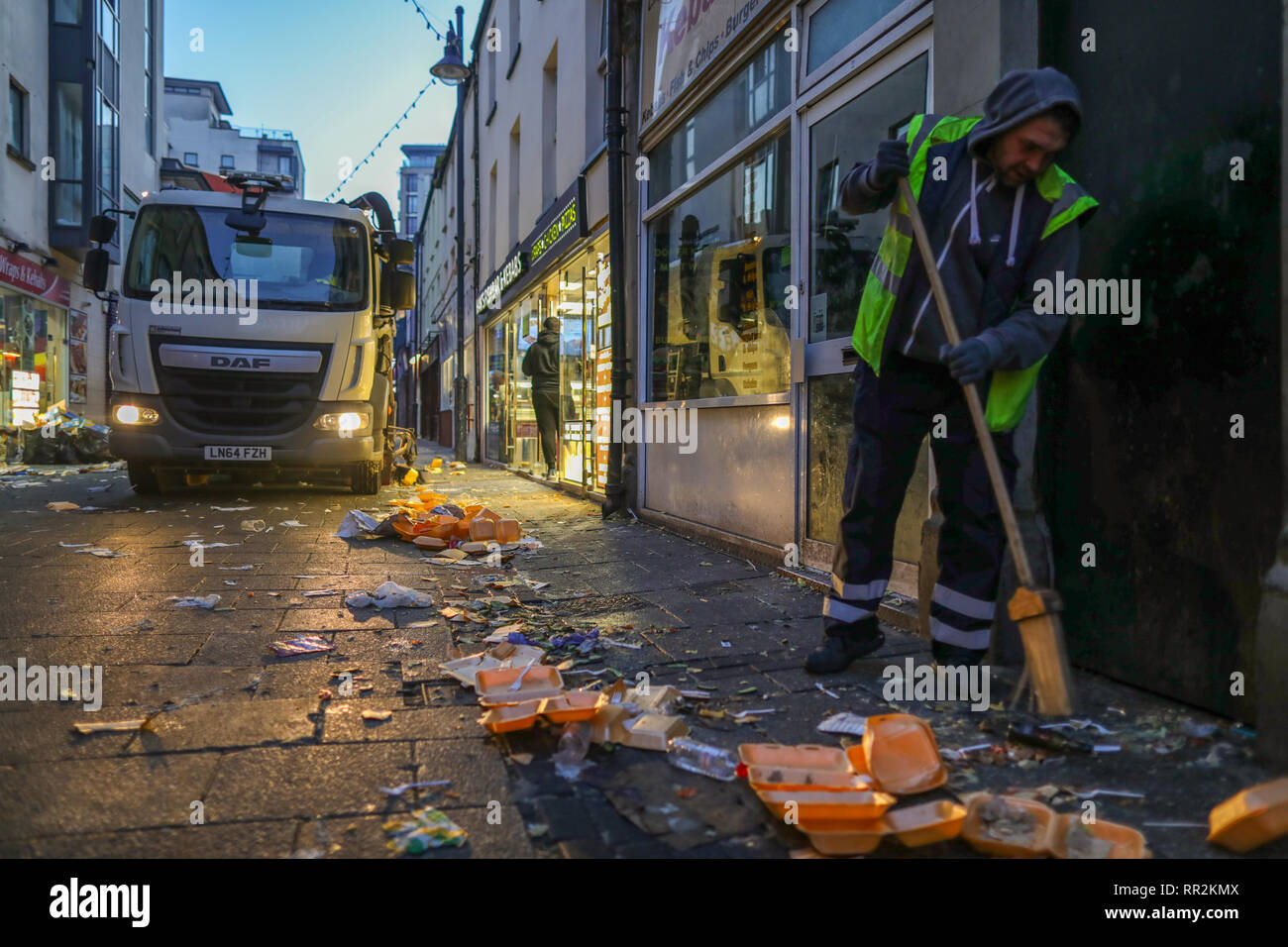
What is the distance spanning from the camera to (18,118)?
49.5 ft

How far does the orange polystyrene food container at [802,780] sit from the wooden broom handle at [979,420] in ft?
2.97

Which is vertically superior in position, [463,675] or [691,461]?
[691,461]

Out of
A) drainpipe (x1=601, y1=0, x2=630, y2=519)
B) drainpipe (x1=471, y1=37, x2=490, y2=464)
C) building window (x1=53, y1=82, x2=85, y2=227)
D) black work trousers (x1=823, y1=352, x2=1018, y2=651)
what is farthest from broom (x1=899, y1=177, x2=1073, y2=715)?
building window (x1=53, y1=82, x2=85, y2=227)

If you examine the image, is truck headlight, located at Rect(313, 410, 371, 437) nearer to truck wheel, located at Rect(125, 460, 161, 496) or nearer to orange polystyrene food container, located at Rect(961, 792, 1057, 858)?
truck wheel, located at Rect(125, 460, 161, 496)

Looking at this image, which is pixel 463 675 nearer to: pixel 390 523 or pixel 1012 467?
pixel 1012 467

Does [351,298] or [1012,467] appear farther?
[351,298]

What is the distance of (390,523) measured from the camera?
652 cm

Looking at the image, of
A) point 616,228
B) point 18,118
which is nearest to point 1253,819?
point 616,228

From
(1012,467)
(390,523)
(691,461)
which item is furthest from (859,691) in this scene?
(390,523)

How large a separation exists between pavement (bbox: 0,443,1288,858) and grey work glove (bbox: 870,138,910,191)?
1616mm

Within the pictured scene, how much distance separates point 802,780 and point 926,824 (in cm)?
28

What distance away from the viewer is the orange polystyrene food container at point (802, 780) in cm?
198

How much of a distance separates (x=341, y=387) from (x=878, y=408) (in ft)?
21.4
